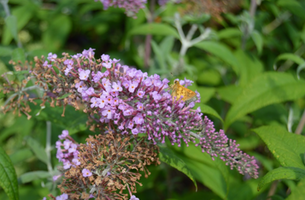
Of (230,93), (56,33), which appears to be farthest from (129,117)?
(56,33)

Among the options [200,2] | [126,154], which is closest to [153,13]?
[200,2]

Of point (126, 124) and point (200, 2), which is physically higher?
point (200, 2)

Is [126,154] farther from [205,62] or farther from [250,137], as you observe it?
[205,62]

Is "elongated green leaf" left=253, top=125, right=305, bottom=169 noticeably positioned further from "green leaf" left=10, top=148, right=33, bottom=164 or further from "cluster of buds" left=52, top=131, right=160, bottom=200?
"green leaf" left=10, top=148, right=33, bottom=164

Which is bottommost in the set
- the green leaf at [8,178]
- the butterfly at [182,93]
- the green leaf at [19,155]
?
the green leaf at [19,155]

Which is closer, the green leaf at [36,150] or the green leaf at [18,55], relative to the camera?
the green leaf at [18,55]

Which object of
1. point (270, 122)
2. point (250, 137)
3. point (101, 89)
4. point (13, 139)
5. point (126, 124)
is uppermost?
point (101, 89)

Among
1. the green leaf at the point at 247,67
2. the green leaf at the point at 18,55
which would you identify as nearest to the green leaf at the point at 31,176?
the green leaf at the point at 18,55

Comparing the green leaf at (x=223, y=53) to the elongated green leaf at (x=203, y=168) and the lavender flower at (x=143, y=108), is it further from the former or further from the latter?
the lavender flower at (x=143, y=108)
